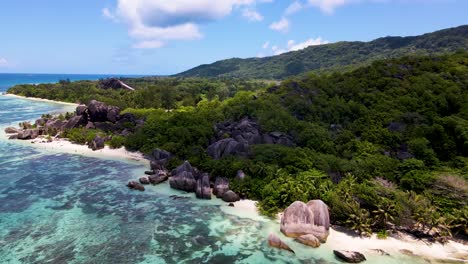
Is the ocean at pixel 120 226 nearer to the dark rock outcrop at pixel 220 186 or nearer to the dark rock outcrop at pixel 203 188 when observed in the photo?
the dark rock outcrop at pixel 203 188

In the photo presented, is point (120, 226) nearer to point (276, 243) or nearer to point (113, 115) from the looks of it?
point (276, 243)

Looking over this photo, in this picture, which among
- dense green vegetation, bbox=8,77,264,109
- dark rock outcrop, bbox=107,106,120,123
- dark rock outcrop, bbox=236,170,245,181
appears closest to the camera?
dark rock outcrop, bbox=236,170,245,181

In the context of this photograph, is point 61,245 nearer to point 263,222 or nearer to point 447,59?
point 263,222

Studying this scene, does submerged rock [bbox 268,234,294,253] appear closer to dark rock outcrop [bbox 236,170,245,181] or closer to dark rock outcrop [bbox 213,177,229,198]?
dark rock outcrop [bbox 213,177,229,198]

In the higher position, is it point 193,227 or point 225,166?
point 225,166

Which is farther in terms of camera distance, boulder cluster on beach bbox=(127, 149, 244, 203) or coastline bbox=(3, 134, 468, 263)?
boulder cluster on beach bbox=(127, 149, 244, 203)

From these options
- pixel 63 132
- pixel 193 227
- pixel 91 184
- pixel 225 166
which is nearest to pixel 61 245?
pixel 193 227

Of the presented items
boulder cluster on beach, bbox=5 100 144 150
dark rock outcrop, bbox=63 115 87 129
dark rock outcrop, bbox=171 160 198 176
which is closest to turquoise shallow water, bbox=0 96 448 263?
dark rock outcrop, bbox=171 160 198 176
